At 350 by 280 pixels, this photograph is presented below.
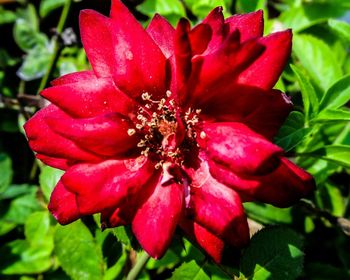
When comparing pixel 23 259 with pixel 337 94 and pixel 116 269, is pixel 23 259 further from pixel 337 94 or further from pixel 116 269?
pixel 337 94

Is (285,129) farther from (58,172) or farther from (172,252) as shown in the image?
(58,172)

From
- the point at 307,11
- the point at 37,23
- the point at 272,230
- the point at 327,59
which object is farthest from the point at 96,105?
the point at 37,23

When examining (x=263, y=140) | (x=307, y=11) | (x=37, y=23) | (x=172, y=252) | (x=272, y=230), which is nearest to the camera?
(x=263, y=140)

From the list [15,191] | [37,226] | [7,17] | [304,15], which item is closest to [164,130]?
[37,226]

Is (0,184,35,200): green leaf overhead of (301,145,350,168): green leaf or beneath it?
beneath

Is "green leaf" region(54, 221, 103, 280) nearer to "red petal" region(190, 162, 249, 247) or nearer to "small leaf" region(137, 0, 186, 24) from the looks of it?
"red petal" region(190, 162, 249, 247)

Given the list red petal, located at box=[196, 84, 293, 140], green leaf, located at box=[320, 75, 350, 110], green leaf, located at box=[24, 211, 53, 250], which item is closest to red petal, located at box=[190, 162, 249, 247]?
red petal, located at box=[196, 84, 293, 140]

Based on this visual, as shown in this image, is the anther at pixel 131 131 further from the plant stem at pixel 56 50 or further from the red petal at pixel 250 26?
the plant stem at pixel 56 50
